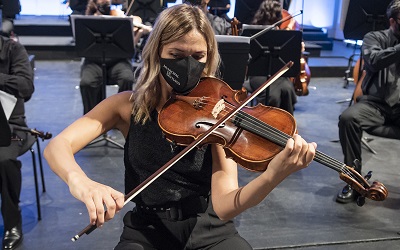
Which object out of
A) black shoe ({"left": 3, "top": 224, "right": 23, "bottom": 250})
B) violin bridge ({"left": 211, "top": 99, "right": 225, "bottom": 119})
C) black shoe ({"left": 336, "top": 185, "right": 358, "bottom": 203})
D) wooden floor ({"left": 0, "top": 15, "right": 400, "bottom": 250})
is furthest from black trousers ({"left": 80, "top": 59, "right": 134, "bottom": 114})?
violin bridge ({"left": 211, "top": 99, "right": 225, "bottom": 119})

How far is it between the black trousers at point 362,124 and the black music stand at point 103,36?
6.01 feet

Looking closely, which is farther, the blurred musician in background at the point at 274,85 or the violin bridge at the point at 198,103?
the blurred musician in background at the point at 274,85

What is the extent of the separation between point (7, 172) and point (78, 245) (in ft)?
1.82

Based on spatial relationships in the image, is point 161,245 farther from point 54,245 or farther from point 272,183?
point 54,245

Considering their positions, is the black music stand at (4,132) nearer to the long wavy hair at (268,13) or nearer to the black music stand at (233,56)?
the black music stand at (233,56)

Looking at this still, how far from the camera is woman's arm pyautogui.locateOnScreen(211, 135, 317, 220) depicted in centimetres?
133

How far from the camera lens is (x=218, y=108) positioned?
5.51 feet

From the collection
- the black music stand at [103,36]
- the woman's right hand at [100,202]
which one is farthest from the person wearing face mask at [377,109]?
Answer: the woman's right hand at [100,202]

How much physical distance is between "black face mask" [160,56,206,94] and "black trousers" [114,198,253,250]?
0.43 metres

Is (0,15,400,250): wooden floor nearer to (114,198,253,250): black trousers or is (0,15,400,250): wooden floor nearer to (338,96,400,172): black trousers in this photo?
(338,96,400,172): black trousers

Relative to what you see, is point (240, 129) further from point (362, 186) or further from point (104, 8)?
point (104, 8)

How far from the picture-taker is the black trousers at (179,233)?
165cm

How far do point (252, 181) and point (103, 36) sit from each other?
116 inches

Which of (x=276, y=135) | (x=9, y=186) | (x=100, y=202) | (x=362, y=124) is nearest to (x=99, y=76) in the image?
(x=9, y=186)
